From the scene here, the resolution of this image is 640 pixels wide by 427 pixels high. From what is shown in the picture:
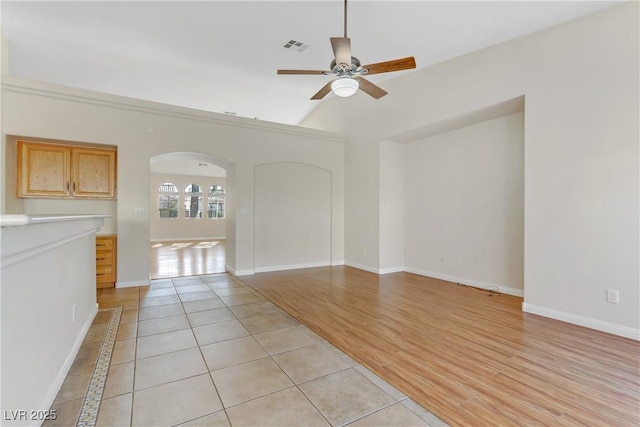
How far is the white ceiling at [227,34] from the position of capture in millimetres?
3537

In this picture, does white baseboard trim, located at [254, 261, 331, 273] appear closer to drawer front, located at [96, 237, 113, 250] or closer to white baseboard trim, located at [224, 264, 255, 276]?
white baseboard trim, located at [224, 264, 255, 276]

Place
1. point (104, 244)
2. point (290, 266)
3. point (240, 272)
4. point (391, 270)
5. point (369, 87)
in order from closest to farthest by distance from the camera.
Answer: point (369, 87) < point (104, 244) < point (240, 272) < point (391, 270) < point (290, 266)

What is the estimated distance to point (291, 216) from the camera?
626 cm

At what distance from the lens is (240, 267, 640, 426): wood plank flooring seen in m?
1.85

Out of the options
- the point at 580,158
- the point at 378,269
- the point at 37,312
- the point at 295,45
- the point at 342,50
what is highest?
the point at 295,45

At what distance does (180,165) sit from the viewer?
36.2 ft

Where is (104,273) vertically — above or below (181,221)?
below

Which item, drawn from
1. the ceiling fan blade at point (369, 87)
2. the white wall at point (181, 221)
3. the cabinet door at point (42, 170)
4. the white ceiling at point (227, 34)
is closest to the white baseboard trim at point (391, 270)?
the ceiling fan blade at point (369, 87)

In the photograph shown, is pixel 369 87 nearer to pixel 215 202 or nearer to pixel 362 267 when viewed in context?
pixel 362 267

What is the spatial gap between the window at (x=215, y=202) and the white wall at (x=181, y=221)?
0.17 m

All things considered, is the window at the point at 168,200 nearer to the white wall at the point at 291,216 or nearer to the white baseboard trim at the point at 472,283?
the white wall at the point at 291,216

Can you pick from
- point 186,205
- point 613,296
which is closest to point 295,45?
point 613,296

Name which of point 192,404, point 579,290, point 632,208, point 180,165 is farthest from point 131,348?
point 180,165

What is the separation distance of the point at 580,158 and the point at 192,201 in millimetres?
11858
